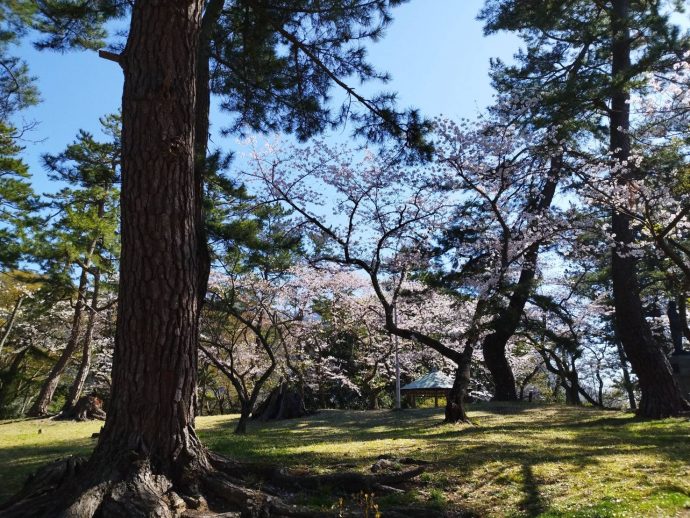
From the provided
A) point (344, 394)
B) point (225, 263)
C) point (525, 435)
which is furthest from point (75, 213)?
point (525, 435)

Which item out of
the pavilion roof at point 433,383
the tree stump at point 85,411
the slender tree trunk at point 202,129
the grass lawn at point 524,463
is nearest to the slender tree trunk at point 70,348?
the tree stump at point 85,411

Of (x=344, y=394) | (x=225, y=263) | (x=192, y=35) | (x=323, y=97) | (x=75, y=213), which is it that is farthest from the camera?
(x=344, y=394)

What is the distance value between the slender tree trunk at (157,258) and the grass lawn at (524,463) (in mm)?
1251

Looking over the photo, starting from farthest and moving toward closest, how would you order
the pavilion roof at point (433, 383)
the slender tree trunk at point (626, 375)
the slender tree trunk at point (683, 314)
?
the slender tree trunk at point (626, 375) → the pavilion roof at point (433, 383) → the slender tree trunk at point (683, 314)

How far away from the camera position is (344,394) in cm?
→ 2156

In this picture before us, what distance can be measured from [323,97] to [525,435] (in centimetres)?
514

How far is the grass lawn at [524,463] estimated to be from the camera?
345 centimetres

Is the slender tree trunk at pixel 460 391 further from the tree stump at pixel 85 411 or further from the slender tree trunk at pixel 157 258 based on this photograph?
the tree stump at pixel 85 411

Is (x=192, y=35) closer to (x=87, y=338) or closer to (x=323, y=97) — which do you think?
(x=323, y=97)

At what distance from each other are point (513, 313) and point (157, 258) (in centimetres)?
847

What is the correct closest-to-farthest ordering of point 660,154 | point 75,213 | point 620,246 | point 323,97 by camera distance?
point 323,97, point 620,246, point 660,154, point 75,213

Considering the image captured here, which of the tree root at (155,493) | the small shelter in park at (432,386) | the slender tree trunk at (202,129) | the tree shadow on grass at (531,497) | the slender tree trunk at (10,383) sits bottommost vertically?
the tree shadow on grass at (531,497)

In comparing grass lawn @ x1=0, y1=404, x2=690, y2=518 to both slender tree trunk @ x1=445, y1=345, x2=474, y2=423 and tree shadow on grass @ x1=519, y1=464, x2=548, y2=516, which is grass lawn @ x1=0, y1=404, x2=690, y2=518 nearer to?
tree shadow on grass @ x1=519, y1=464, x2=548, y2=516

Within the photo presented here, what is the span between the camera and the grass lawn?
3451 mm
